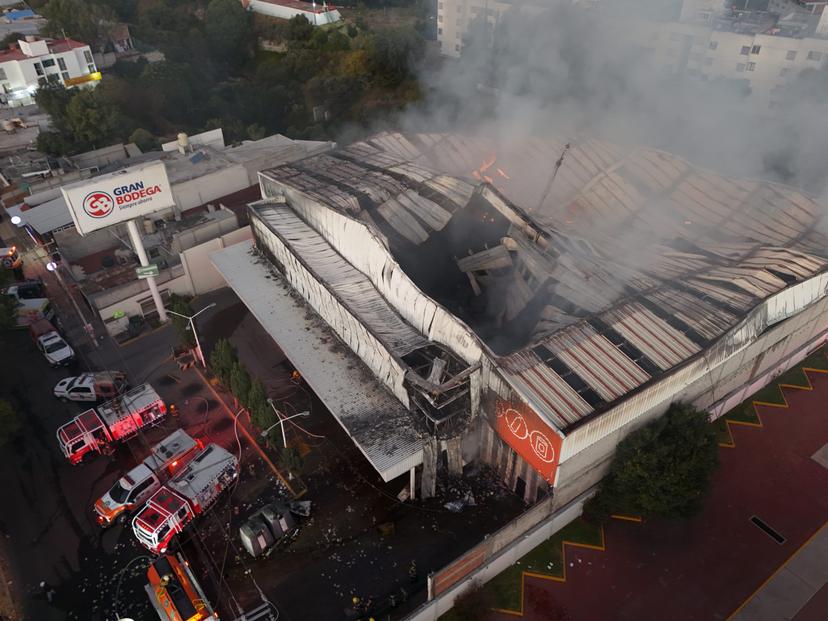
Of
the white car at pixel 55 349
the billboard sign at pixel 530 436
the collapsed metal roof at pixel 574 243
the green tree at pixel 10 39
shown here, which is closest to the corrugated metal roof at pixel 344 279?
the collapsed metal roof at pixel 574 243

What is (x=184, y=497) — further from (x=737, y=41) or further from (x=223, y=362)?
(x=737, y=41)

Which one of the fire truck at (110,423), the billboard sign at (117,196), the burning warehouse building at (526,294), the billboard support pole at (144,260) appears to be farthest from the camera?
the billboard support pole at (144,260)

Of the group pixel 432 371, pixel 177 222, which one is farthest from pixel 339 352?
pixel 177 222

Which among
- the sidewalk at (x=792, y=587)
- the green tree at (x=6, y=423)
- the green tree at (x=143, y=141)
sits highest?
the green tree at (x=143, y=141)

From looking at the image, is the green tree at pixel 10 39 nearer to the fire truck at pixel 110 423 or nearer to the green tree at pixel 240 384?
the fire truck at pixel 110 423

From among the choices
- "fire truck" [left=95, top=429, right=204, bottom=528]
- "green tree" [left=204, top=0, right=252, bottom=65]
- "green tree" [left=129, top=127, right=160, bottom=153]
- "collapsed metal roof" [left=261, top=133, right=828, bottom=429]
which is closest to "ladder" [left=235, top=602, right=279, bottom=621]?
"fire truck" [left=95, top=429, right=204, bottom=528]

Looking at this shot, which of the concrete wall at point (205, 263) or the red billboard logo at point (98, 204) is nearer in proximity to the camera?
the red billboard logo at point (98, 204)

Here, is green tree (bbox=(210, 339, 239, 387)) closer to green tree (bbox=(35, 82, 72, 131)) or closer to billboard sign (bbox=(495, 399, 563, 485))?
billboard sign (bbox=(495, 399, 563, 485))
